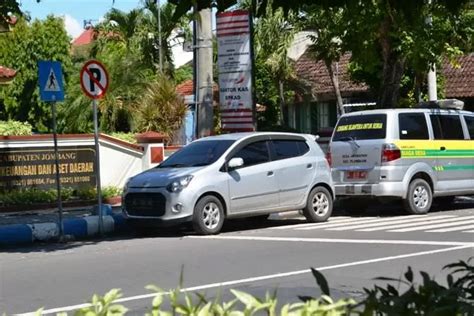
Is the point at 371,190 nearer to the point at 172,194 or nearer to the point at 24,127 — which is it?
the point at 172,194

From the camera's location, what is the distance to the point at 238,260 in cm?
1094

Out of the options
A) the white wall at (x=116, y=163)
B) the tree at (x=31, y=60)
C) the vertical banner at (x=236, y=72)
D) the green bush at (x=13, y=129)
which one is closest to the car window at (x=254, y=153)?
the vertical banner at (x=236, y=72)

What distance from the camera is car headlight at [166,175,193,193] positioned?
13438 mm

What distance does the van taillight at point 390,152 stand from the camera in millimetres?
15828

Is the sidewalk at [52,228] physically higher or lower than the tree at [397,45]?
lower

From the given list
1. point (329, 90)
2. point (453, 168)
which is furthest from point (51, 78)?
point (329, 90)

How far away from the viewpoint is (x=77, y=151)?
1969cm

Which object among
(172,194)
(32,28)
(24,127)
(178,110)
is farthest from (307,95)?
(172,194)

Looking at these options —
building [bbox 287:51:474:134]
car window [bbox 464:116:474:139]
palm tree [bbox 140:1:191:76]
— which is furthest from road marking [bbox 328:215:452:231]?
palm tree [bbox 140:1:191:76]

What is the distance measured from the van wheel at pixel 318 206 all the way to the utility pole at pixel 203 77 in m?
3.33

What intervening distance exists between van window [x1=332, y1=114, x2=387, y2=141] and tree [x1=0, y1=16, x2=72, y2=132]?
21976 millimetres

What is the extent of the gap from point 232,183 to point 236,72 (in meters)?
4.45

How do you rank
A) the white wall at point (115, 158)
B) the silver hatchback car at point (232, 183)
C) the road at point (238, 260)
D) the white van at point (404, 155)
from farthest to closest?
the white wall at point (115, 158), the white van at point (404, 155), the silver hatchback car at point (232, 183), the road at point (238, 260)

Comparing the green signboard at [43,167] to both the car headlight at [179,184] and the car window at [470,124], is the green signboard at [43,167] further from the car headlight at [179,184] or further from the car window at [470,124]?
the car window at [470,124]
